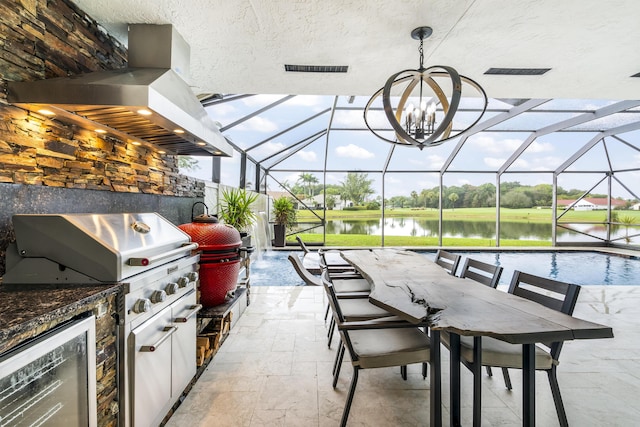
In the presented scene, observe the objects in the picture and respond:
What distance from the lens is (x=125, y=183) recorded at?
233 cm

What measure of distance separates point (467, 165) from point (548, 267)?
3428mm

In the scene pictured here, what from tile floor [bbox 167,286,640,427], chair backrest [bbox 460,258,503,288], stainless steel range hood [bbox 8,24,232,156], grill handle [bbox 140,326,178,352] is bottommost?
tile floor [bbox 167,286,640,427]

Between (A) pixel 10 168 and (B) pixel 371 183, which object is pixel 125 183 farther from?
(B) pixel 371 183

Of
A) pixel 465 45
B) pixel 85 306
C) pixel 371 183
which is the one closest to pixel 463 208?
pixel 371 183

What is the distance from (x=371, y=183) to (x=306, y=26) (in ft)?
23.3

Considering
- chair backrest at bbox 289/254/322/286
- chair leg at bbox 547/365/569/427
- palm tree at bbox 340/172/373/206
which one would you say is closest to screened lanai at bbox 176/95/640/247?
palm tree at bbox 340/172/373/206

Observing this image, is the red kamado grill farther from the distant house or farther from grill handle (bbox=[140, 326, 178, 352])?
the distant house

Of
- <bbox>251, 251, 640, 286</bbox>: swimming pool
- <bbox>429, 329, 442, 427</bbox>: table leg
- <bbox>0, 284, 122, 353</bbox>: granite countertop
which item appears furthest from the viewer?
<bbox>251, 251, 640, 286</bbox>: swimming pool

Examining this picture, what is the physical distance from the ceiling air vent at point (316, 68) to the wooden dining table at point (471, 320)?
85.3 inches

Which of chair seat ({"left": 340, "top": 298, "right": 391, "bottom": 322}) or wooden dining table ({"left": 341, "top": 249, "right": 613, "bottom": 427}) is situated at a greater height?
wooden dining table ({"left": 341, "top": 249, "right": 613, "bottom": 427})

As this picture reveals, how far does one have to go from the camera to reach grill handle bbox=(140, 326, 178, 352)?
152 centimetres

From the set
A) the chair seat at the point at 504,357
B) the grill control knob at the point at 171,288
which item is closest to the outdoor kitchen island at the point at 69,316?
the grill control knob at the point at 171,288

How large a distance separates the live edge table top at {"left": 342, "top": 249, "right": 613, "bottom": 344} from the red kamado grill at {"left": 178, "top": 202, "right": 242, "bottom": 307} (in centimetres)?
123

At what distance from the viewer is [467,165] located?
8.85 meters
